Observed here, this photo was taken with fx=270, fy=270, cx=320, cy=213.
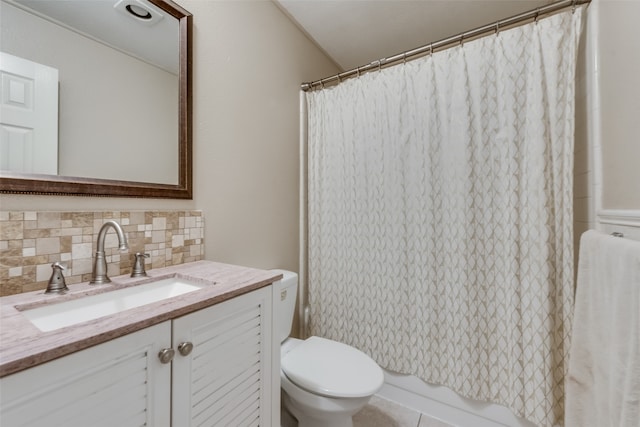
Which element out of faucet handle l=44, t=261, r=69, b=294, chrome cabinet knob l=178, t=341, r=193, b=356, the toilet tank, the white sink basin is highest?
faucet handle l=44, t=261, r=69, b=294

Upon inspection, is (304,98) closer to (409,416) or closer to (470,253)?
(470,253)

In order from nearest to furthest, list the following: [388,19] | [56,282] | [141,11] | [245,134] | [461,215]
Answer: [56,282], [141,11], [461,215], [245,134], [388,19]

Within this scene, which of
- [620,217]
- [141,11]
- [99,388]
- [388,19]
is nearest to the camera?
[99,388]

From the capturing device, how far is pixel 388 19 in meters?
1.71

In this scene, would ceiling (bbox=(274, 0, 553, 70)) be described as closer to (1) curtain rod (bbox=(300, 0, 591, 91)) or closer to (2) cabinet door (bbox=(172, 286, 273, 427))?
(1) curtain rod (bbox=(300, 0, 591, 91))

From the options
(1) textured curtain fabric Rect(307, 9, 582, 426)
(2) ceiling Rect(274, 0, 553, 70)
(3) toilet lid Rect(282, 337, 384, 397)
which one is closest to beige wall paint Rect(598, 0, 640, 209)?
(1) textured curtain fabric Rect(307, 9, 582, 426)

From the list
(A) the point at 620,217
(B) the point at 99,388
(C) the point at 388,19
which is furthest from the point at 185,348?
(C) the point at 388,19

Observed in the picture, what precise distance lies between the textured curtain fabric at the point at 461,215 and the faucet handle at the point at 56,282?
4.26 feet

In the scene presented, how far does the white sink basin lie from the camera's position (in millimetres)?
718

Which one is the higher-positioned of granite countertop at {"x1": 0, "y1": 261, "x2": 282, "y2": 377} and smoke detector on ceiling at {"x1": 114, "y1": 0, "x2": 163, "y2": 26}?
smoke detector on ceiling at {"x1": 114, "y1": 0, "x2": 163, "y2": 26}

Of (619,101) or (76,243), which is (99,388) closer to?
(76,243)

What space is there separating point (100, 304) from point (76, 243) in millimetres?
217

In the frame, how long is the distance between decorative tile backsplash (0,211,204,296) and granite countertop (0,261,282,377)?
49 mm

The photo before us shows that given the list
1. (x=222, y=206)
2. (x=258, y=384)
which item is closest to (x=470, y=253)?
(x=258, y=384)
